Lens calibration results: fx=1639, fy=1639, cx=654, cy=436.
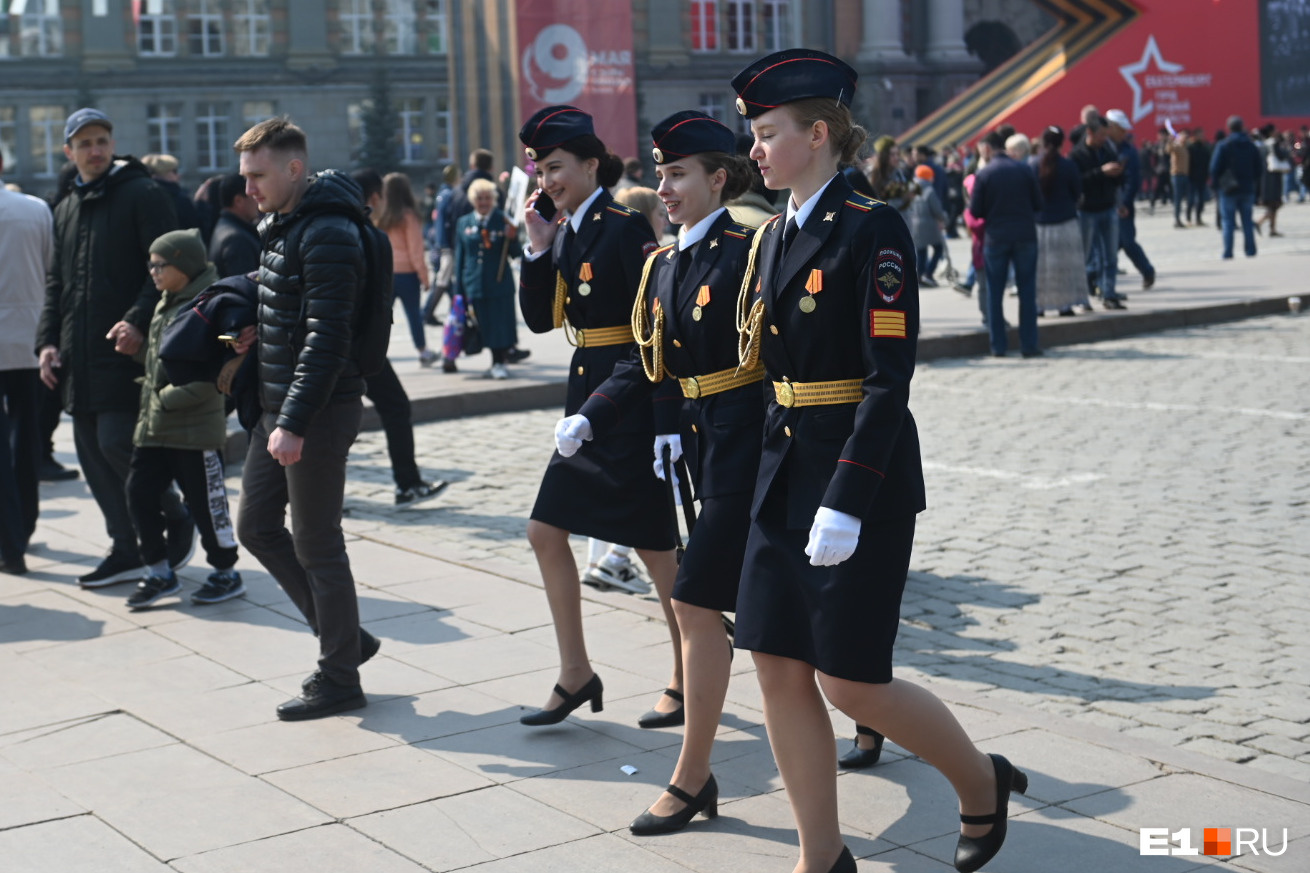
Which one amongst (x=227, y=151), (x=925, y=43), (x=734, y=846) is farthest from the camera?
(x=925, y=43)

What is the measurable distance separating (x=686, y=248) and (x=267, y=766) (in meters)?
1.94

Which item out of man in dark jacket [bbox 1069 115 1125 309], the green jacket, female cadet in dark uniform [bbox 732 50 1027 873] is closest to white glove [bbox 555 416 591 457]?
female cadet in dark uniform [bbox 732 50 1027 873]

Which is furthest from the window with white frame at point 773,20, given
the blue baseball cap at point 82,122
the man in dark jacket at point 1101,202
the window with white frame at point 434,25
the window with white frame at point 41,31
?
the blue baseball cap at point 82,122

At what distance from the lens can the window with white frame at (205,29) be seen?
166 ft

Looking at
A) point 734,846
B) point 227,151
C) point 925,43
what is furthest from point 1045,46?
point 734,846

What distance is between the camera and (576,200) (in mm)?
5160

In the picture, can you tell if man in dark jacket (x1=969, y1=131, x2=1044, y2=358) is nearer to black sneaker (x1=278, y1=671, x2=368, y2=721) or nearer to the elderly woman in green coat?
the elderly woman in green coat

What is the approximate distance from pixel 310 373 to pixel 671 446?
1.18m

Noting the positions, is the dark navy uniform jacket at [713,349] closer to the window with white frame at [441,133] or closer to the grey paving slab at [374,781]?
the grey paving slab at [374,781]

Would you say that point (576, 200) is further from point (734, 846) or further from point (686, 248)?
point (734, 846)

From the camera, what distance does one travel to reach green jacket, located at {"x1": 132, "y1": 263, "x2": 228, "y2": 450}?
6.65 metres

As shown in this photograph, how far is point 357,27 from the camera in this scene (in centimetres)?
5250

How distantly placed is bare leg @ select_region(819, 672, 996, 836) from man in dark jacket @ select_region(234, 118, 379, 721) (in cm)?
217

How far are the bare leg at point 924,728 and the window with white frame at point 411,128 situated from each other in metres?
50.2
